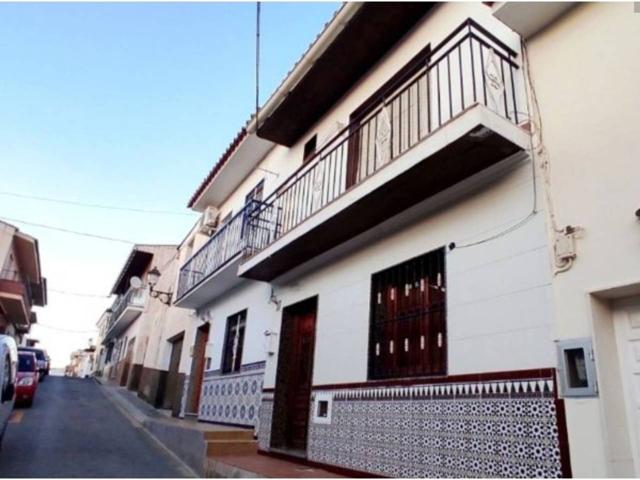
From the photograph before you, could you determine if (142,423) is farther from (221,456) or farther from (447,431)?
(447,431)

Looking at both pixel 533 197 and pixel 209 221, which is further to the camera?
pixel 209 221

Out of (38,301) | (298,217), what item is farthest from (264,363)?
(38,301)

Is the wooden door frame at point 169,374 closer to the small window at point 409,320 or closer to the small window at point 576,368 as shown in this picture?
the small window at point 409,320

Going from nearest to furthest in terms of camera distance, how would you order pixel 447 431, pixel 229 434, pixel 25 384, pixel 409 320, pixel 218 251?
pixel 447 431, pixel 409 320, pixel 229 434, pixel 218 251, pixel 25 384

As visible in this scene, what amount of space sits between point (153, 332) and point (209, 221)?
23.5 feet

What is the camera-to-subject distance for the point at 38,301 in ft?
109

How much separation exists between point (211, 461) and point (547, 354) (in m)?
4.90

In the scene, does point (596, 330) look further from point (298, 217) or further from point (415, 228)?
point (298, 217)

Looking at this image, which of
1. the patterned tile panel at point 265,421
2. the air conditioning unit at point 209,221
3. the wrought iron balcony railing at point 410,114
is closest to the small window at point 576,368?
the wrought iron balcony railing at point 410,114

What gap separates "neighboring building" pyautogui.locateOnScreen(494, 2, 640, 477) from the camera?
132 inches

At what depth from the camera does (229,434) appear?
770cm

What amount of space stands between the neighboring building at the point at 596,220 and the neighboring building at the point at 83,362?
5493cm

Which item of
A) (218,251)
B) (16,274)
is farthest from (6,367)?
(16,274)

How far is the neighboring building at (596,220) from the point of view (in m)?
3.36
